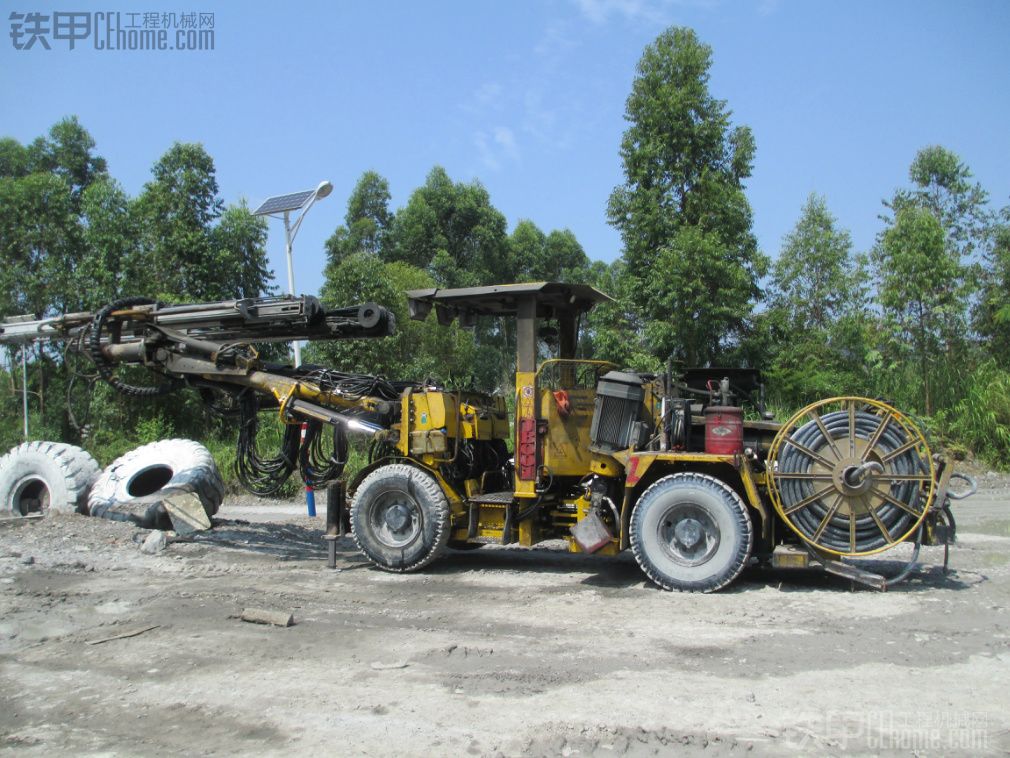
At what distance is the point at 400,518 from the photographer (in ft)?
29.3

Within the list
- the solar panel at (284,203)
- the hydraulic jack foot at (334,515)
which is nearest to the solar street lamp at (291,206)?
the solar panel at (284,203)

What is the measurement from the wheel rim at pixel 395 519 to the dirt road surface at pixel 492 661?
1.34 ft

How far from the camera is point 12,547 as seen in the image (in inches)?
376

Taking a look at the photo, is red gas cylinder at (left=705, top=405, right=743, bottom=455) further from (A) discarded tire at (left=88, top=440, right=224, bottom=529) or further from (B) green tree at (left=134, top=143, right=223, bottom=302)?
(B) green tree at (left=134, top=143, right=223, bottom=302)

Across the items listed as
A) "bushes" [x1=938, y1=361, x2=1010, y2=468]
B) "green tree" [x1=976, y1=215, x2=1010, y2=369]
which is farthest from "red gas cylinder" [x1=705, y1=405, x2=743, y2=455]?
"green tree" [x1=976, y1=215, x2=1010, y2=369]

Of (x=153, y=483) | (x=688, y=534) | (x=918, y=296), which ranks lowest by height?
(x=688, y=534)

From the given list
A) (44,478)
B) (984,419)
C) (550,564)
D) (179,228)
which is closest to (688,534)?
(550,564)

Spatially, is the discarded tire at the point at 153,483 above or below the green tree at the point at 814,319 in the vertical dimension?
below

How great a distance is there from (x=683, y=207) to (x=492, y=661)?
14712mm

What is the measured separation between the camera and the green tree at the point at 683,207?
17.5m

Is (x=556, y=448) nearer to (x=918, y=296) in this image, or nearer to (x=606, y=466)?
(x=606, y=466)

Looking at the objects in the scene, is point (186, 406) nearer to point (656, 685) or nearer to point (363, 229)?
point (363, 229)

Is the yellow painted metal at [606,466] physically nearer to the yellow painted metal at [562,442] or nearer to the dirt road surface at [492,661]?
the yellow painted metal at [562,442]

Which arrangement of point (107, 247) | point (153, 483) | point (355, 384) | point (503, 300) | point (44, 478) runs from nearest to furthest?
point (503, 300) < point (355, 384) < point (44, 478) < point (153, 483) < point (107, 247)
